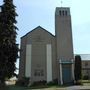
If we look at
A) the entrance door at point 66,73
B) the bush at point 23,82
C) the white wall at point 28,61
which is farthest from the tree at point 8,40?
the entrance door at point 66,73

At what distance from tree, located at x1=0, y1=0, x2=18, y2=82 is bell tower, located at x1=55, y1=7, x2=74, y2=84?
1701 centimetres

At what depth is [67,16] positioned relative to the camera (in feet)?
158

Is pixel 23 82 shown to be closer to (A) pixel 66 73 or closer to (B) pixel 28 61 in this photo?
(B) pixel 28 61

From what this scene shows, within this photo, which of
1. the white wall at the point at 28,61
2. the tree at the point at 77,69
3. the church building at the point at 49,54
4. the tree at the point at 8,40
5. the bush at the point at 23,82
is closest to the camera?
the tree at the point at 8,40

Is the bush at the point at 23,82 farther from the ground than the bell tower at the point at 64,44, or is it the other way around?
the bell tower at the point at 64,44

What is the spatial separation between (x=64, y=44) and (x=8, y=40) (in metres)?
19.4

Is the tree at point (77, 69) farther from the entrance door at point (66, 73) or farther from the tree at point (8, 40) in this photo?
the tree at point (8, 40)

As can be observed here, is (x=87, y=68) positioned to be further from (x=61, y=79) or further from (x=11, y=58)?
(x=11, y=58)

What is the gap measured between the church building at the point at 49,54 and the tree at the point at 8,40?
15654 mm

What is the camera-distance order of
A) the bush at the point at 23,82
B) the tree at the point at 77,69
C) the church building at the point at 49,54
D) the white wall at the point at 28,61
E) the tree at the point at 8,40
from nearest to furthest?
the tree at the point at 8,40, the tree at the point at 77,69, the bush at the point at 23,82, the white wall at the point at 28,61, the church building at the point at 49,54

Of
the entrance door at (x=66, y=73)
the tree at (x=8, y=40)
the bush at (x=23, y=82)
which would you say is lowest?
the bush at (x=23, y=82)

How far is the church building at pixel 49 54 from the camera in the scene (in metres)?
45.4

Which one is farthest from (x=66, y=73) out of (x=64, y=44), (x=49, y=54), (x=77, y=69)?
(x=64, y=44)

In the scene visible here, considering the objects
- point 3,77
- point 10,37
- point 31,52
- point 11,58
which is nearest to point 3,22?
point 10,37
